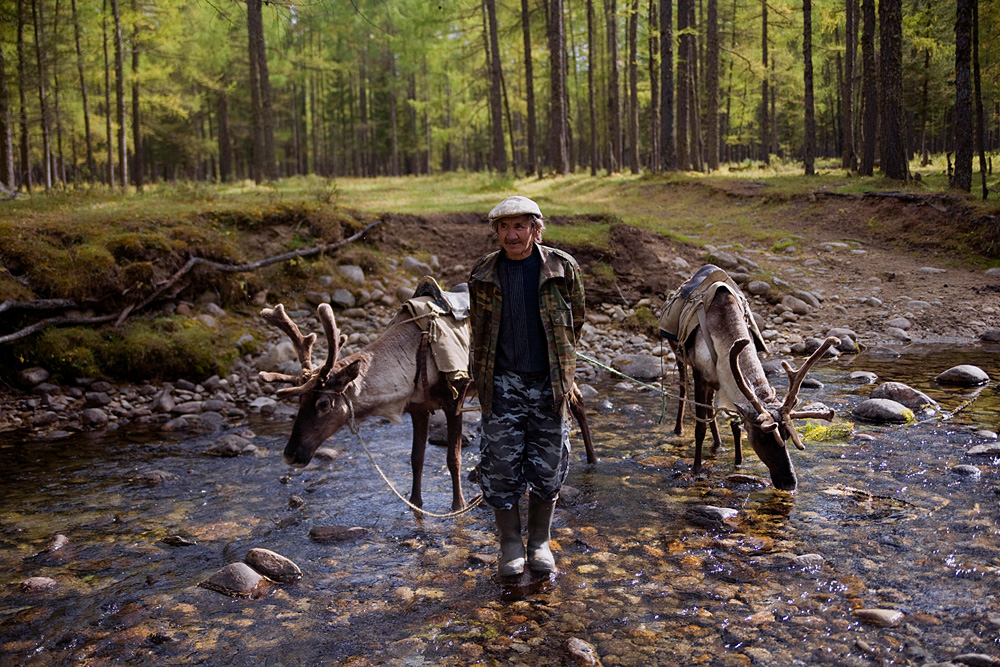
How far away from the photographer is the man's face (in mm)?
4434

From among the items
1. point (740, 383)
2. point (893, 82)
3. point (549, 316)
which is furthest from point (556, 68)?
point (549, 316)

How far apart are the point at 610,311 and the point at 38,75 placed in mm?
19709

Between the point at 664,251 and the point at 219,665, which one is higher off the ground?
the point at 664,251

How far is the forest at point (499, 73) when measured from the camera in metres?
20.1

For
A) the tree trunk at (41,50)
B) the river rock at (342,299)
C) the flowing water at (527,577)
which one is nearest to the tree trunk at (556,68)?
the river rock at (342,299)

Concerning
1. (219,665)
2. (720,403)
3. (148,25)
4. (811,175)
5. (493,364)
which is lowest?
(219,665)

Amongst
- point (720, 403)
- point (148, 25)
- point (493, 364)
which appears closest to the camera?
point (493, 364)

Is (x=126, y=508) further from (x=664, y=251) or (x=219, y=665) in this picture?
(x=664, y=251)

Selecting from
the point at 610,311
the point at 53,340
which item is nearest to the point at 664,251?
the point at 610,311

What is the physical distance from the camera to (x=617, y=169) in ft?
106

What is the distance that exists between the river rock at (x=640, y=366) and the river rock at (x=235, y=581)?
23.8 ft

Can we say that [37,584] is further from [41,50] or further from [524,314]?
[41,50]

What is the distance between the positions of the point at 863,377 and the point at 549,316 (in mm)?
7264

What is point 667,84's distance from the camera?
79.6ft
